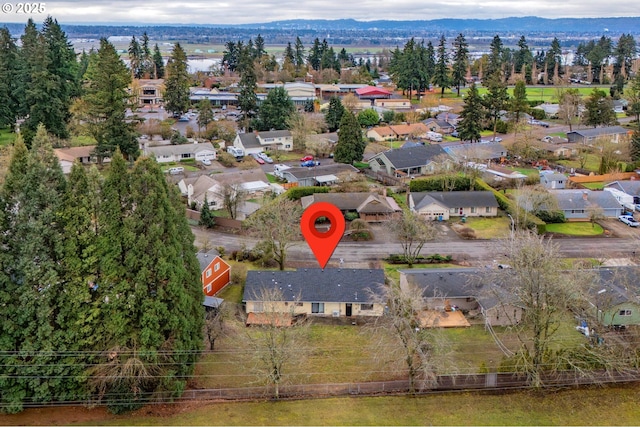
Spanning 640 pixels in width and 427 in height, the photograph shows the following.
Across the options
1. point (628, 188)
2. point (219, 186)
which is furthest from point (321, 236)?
point (628, 188)

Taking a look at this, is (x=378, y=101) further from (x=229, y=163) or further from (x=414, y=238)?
(x=414, y=238)

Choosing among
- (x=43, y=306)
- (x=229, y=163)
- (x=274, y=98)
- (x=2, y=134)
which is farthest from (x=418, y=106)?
(x=43, y=306)

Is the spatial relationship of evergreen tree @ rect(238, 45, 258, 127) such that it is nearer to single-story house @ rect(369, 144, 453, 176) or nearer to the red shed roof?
single-story house @ rect(369, 144, 453, 176)

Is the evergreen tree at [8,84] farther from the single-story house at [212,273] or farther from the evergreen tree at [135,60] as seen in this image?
the evergreen tree at [135,60]

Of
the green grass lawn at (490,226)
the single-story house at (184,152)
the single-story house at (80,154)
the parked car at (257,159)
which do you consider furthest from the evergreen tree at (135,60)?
the green grass lawn at (490,226)

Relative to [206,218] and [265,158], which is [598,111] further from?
[206,218]

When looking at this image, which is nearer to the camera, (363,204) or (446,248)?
(446,248)
